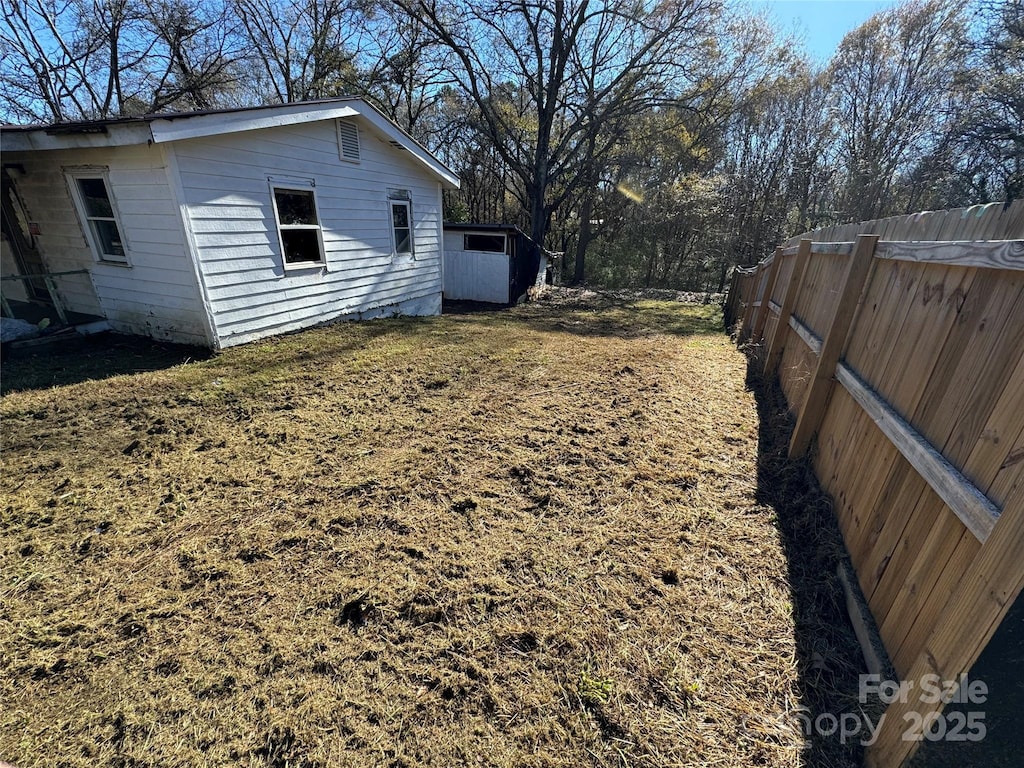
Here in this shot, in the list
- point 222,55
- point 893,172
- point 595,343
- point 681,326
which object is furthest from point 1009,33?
point 222,55

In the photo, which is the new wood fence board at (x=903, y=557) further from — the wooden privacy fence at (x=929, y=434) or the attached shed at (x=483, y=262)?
the attached shed at (x=483, y=262)

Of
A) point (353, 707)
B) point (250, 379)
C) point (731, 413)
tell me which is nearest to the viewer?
point (353, 707)

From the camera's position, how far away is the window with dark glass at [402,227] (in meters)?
8.98

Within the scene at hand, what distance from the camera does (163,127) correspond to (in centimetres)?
473

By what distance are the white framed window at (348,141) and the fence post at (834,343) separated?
25.1 ft

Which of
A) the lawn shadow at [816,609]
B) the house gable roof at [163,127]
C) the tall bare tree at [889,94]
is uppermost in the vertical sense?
the tall bare tree at [889,94]

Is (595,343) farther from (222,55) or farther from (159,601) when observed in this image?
(222,55)

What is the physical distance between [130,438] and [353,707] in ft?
11.1

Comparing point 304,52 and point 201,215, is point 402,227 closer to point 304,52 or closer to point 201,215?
point 201,215

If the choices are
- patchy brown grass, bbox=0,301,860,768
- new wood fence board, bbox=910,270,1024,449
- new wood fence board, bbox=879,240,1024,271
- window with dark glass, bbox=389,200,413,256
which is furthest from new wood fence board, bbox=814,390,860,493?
window with dark glass, bbox=389,200,413,256

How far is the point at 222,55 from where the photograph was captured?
15.7 metres

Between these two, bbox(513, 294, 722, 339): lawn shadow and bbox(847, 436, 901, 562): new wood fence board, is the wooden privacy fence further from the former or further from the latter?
bbox(513, 294, 722, 339): lawn shadow

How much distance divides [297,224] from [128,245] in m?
2.16

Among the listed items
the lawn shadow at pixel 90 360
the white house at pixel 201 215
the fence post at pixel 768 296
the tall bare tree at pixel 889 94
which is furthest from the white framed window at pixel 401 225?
the tall bare tree at pixel 889 94
